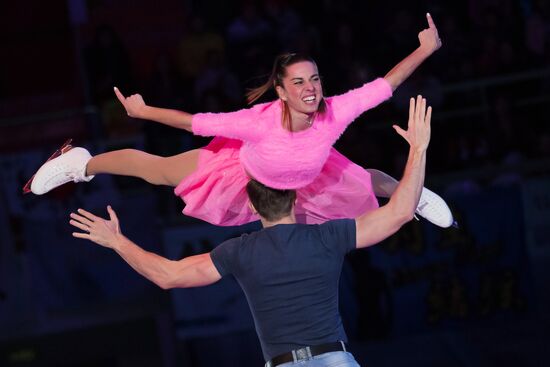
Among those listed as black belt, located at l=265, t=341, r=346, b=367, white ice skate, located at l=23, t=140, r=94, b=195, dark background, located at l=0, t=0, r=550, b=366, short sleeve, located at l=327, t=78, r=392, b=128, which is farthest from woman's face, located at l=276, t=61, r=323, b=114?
dark background, located at l=0, t=0, r=550, b=366

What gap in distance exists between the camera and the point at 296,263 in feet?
11.7

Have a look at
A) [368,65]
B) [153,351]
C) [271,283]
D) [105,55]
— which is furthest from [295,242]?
[105,55]

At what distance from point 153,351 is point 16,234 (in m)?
1.31

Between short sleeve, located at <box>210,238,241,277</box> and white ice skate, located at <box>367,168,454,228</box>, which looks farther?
white ice skate, located at <box>367,168,454,228</box>

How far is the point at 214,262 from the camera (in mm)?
3621

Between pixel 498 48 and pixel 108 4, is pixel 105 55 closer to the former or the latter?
pixel 108 4

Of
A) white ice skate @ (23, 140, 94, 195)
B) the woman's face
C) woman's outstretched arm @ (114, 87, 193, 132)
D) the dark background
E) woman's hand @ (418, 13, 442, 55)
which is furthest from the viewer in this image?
the dark background

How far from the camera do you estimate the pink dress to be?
4145 millimetres

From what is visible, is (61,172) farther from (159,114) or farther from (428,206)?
(428,206)

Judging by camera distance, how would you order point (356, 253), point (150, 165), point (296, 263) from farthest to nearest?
point (356, 253) < point (150, 165) < point (296, 263)

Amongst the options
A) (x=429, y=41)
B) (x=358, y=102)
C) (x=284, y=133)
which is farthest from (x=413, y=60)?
(x=284, y=133)

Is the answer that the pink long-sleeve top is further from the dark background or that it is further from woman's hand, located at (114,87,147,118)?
the dark background

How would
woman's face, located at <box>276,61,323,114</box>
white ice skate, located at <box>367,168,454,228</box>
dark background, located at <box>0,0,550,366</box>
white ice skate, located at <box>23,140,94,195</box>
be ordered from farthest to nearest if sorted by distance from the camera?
dark background, located at <box>0,0,550,366</box>, white ice skate, located at <box>23,140,94,195</box>, white ice skate, located at <box>367,168,454,228</box>, woman's face, located at <box>276,61,323,114</box>

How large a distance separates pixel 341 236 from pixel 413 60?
3.46ft
